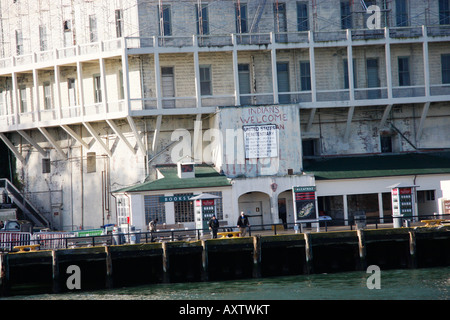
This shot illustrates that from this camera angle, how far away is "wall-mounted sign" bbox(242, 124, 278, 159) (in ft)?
167

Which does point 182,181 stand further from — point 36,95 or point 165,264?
point 36,95

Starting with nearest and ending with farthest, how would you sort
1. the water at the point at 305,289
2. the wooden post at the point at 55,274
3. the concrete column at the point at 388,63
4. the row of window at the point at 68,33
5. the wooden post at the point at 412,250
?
1. the water at the point at 305,289
2. the wooden post at the point at 55,274
3. the wooden post at the point at 412,250
4. the concrete column at the point at 388,63
5. the row of window at the point at 68,33

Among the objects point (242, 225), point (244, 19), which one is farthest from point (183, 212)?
point (244, 19)

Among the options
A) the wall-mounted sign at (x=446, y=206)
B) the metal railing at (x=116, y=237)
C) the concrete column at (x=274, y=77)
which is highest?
the concrete column at (x=274, y=77)

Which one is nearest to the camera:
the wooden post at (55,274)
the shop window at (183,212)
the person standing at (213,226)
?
the wooden post at (55,274)

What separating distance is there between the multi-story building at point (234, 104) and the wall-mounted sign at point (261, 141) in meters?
0.07

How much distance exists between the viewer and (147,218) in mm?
48562

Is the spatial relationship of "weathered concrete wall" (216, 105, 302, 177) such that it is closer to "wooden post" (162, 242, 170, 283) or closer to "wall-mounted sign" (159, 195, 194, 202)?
"wall-mounted sign" (159, 195, 194, 202)

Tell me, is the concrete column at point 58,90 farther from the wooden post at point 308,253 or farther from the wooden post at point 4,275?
the wooden post at point 308,253

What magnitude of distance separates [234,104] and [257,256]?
14129 millimetres

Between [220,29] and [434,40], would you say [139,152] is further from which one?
[434,40]

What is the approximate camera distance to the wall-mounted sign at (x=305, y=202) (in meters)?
46.9

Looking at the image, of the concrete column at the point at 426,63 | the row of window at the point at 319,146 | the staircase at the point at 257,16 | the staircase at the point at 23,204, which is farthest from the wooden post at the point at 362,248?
the staircase at the point at 23,204

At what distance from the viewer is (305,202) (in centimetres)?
4712
